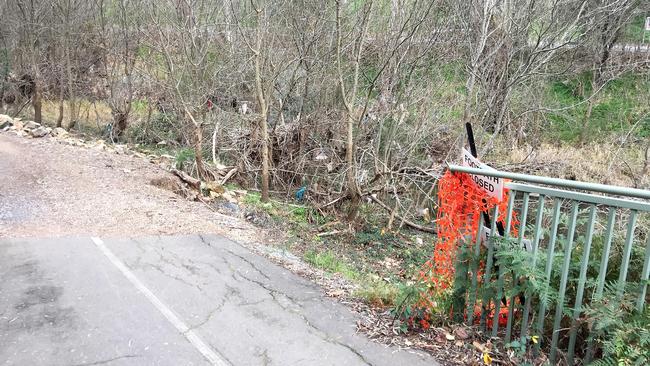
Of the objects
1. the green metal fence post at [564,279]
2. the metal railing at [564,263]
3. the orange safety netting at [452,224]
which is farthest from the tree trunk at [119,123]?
the green metal fence post at [564,279]

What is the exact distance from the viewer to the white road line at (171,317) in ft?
12.7

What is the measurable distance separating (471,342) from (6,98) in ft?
74.1

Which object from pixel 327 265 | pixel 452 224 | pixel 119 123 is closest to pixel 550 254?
pixel 452 224

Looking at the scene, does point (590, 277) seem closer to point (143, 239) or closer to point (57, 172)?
point (143, 239)

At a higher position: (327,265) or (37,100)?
(37,100)

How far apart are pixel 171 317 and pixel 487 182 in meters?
3.07

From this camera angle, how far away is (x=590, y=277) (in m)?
3.52

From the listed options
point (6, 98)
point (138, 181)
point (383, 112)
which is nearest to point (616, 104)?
point (383, 112)

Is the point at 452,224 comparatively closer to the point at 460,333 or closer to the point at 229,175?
the point at 460,333

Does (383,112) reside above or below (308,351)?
above

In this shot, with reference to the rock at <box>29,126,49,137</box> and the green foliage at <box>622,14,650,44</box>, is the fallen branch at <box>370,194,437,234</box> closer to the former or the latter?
the rock at <box>29,126,49,137</box>

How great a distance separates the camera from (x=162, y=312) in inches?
181

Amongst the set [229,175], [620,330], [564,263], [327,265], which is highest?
[564,263]

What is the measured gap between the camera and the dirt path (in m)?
7.14
